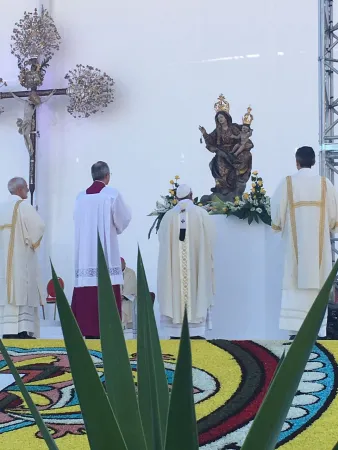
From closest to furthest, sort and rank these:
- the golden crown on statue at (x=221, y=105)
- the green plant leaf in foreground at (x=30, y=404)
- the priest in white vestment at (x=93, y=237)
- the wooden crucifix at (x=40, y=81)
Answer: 1. the green plant leaf in foreground at (x=30, y=404)
2. the priest in white vestment at (x=93, y=237)
3. the golden crown on statue at (x=221, y=105)
4. the wooden crucifix at (x=40, y=81)

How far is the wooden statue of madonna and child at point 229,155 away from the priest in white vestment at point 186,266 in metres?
1.33

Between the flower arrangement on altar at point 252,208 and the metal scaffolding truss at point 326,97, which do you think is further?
the flower arrangement on altar at point 252,208

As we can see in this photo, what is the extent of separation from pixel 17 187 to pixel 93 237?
Result: 91cm

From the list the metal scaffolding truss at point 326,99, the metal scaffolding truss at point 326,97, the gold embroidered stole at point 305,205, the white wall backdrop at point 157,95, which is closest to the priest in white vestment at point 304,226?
the gold embroidered stole at point 305,205

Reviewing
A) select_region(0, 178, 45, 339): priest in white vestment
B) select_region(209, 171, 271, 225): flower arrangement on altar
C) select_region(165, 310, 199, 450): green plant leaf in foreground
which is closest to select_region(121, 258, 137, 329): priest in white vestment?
select_region(0, 178, 45, 339): priest in white vestment

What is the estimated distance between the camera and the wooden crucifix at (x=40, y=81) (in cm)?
930

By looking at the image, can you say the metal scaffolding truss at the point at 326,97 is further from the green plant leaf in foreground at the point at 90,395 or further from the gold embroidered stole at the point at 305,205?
the green plant leaf in foreground at the point at 90,395

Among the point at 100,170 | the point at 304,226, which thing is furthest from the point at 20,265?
the point at 304,226

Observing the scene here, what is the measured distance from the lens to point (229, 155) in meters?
7.83

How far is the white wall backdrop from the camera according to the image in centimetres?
909

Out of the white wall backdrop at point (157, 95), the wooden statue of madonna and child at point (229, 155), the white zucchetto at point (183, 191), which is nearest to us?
the white zucchetto at point (183, 191)

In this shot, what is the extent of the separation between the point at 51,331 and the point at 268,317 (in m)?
2.95

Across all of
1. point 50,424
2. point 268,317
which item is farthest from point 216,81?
point 50,424

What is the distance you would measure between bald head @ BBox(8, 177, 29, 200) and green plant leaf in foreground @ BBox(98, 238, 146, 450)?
18.0ft
